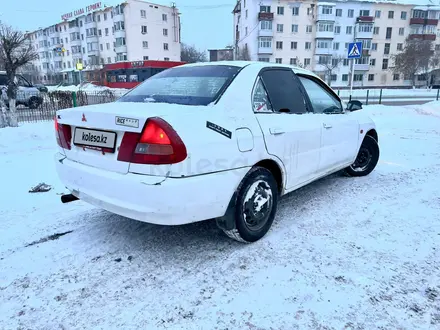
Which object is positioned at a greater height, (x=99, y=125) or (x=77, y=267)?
(x=99, y=125)

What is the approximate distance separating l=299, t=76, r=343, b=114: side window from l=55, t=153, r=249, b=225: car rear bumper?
5.36ft

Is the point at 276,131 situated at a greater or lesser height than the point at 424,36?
lesser

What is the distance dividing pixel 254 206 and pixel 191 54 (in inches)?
3047

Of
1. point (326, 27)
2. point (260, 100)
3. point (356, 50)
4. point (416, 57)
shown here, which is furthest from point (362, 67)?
point (260, 100)

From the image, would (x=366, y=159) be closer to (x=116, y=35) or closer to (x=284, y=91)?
(x=284, y=91)

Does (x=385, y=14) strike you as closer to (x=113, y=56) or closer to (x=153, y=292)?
(x=113, y=56)

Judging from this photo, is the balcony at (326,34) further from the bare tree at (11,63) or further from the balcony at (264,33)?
the bare tree at (11,63)

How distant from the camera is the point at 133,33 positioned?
5528 cm

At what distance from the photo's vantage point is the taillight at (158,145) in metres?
2.24

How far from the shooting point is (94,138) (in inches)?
103

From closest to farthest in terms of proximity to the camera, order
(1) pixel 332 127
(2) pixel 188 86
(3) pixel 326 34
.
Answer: (2) pixel 188 86 < (1) pixel 332 127 < (3) pixel 326 34

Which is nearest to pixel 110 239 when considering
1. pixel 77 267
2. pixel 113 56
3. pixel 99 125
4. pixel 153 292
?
pixel 77 267

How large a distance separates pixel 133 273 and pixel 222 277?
0.71 m

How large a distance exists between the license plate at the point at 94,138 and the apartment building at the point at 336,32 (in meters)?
51.9
